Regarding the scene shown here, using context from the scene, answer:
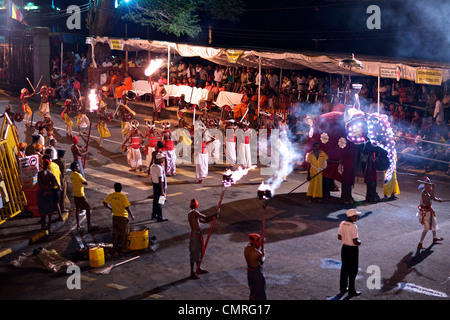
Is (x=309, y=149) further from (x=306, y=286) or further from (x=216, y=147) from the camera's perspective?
(x=306, y=286)

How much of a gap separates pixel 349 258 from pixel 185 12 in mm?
24469

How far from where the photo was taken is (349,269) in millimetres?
10117

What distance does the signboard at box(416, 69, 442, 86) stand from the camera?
58.8 feet

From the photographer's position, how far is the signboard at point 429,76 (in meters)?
17.9

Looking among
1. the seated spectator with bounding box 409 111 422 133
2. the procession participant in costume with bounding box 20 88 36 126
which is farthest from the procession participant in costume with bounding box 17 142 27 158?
the seated spectator with bounding box 409 111 422 133

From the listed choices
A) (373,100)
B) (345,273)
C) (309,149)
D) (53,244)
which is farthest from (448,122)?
(53,244)

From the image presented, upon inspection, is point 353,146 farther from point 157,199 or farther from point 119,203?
point 119,203

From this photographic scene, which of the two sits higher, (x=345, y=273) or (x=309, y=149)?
(x=309, y=149)

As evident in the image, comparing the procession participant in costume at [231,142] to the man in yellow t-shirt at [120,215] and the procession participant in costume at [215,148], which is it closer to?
the procession participant in costume at [215,148]

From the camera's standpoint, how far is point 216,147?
20547 millimetres

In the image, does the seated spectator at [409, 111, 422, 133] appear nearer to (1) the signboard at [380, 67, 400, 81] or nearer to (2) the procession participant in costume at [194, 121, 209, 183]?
(1) the signboard at [380, 67, 400, 81]

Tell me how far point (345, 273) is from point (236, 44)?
76.1ft

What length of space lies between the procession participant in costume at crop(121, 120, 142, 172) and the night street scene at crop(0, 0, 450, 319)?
0.18ft

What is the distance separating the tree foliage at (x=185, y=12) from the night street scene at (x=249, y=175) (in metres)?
0.11
